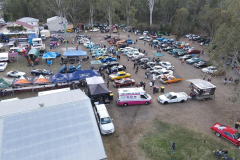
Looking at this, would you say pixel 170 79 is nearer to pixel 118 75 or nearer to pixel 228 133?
pixel 118 75

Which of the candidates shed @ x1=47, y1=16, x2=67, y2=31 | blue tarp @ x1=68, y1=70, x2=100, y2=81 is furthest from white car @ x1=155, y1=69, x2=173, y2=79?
shed @ x1=47, y1=16, x2=67, y2=31

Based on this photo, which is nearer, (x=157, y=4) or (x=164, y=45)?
(x=164, y=45)

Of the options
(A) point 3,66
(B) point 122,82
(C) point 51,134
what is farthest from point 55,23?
(C) point 51,134

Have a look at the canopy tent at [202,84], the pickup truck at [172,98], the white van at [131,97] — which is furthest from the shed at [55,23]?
the canopy tent at [202,84]

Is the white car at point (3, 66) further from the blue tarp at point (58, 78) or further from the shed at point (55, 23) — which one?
the shed at point (55, 23)

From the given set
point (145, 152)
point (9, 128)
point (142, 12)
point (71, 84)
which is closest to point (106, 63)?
point (71, 84)

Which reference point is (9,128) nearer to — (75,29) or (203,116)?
(203,116)
